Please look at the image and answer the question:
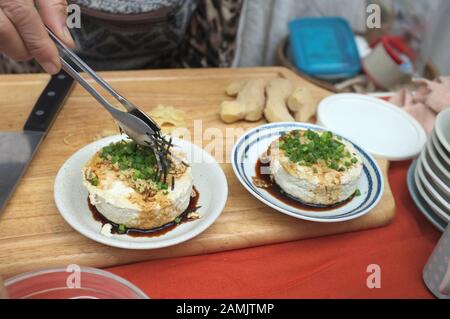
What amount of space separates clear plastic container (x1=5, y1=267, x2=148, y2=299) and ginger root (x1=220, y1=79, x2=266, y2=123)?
82 cm

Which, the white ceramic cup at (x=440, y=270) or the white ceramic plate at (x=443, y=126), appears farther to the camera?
the white ceramic plate at (x=443, y=126)

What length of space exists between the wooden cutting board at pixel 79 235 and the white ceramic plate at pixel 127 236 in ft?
0.17

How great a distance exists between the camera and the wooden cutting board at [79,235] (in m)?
1.04

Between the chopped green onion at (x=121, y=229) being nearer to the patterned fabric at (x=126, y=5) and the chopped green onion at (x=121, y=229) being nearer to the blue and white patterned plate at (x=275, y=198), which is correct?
the blue and white patterned plate at (x=275, y=198)

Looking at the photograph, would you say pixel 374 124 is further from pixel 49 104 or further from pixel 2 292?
pixel 2 292

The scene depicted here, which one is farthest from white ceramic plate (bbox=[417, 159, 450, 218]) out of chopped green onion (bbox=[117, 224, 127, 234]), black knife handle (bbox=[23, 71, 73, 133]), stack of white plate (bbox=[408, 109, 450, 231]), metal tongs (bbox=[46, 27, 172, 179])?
black knife handle (bbox=[23, 71, 73, 133])

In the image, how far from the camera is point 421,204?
1270 mm

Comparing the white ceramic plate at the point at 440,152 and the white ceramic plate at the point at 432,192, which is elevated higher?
the white ceramic plate at the point at 440,152

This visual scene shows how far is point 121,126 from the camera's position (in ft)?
3.68

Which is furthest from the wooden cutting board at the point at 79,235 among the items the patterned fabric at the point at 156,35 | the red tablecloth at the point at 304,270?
the patterned fabric at the point at 156,35
